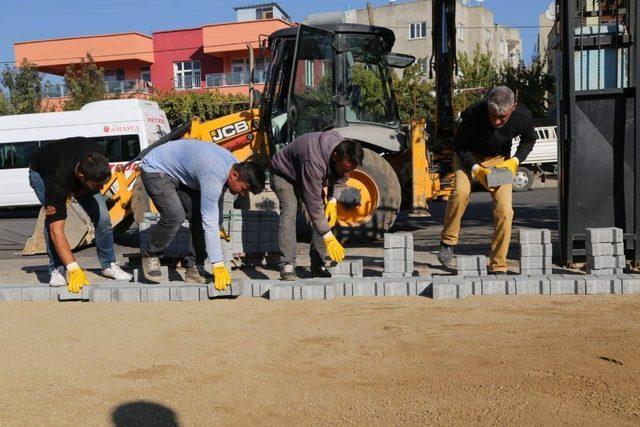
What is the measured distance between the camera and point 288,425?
10.9 ft

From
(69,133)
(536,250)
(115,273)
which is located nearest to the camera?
(536,250)

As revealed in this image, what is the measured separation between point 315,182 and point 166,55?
3133 centimetres

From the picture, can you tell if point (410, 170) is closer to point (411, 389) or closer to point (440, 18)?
point (440, 18)

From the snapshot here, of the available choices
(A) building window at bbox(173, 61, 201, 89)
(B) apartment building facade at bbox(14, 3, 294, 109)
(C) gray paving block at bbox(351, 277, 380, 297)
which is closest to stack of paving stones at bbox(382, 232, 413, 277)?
(C) gray paving block at bbox(351, 277, 380, 297)

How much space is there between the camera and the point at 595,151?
A: 22.9 ft

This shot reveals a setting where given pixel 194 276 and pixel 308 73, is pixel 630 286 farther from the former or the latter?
pixel 308 73

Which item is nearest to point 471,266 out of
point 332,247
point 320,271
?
point 332,247

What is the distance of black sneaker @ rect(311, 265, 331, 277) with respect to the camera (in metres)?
6.98

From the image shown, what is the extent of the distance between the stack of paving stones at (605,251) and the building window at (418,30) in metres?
36.7

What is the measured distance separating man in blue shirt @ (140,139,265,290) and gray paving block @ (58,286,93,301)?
0.59 meters

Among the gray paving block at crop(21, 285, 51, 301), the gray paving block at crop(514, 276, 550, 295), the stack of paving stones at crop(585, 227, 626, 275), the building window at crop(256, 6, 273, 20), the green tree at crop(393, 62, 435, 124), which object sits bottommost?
the gray paving block at crop(21, 285, 51, 301)

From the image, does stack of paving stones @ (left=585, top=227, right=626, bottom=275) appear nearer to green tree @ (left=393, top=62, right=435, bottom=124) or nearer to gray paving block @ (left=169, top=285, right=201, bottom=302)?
gray paving block @ (left=169, top=285, right=201, bottom=302)

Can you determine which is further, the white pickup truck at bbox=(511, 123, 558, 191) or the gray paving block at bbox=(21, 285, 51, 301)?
the white pickup truck at bbox=(511, 123, 558, 191)

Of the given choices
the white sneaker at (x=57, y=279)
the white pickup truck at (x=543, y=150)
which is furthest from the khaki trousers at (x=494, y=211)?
the white pickup truck at (x=543, y=150)
